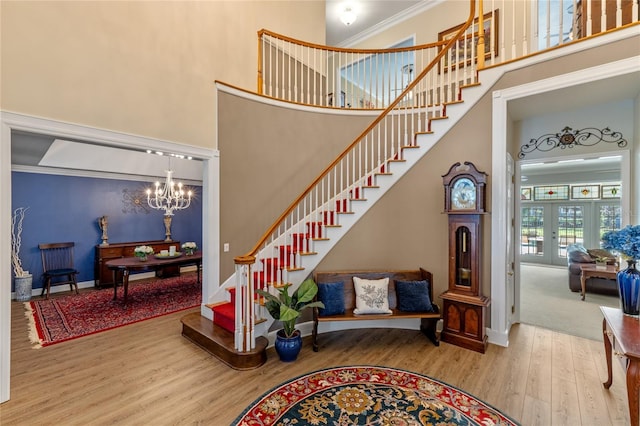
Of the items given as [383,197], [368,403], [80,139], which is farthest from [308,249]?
[80,139]

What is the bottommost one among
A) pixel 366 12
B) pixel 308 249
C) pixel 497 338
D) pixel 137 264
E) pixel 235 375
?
pixel 235 375

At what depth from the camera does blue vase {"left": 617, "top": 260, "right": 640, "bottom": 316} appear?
2.25 meters

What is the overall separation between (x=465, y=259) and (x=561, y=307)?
9.45 ft

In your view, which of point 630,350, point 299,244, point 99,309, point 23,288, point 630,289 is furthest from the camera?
point 23,288

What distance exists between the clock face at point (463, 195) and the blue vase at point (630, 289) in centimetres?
138

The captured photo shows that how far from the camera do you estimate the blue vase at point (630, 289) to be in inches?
88.7

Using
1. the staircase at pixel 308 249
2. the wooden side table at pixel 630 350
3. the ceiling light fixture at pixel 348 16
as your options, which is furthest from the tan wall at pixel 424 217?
the ceiling light fixture at pixel 348 16

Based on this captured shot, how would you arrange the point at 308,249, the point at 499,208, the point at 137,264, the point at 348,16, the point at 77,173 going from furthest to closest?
the point at 348,16 → the point at 77,173 → the point at 137,264 → the point at 308,249 → the point at 499,208

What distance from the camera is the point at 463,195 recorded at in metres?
3.46

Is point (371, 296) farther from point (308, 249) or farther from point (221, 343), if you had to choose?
point (221, 343)

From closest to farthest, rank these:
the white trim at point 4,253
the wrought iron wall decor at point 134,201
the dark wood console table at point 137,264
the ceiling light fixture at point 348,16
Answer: the white trim at point 4,253, the dark wood console table at point 137,264, the ceiling light fixture at point 348,16, the wrought iron wall decor at point 134,201

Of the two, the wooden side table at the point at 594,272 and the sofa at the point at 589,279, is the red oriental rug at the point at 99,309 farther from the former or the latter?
the sofa at the point at 589,279

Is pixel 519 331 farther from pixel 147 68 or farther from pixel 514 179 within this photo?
pixel 147 68

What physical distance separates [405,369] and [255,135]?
377 centimetres
